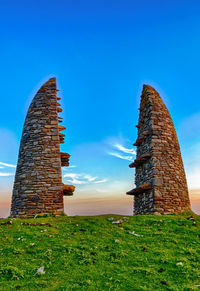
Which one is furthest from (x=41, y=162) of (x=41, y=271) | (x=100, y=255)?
(x=41, y=271)

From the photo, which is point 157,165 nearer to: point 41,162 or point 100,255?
point 41,162

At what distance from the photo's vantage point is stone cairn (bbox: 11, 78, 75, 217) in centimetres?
1525

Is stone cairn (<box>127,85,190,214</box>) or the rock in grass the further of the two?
stone cairn (<box>127,85,190,214</box>)

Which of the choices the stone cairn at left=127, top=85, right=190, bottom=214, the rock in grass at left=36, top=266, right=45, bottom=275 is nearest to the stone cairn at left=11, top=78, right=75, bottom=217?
the stone cairn at left=127, top=85, right=190, bottom=214

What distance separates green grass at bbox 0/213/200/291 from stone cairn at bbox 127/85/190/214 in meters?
3.81

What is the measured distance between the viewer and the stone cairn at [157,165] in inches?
645

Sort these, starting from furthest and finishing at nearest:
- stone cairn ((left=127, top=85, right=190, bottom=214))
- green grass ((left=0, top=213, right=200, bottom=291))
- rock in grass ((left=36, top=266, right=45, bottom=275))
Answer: stone cairn ((left=127, top=85, right=190, bottom=214))
rock in grass ((left=36, top=266, right=45, bottom=275))
green grass ((left=0, top=213, right=200, bottom=291))

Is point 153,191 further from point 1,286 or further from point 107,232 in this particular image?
point 1,286

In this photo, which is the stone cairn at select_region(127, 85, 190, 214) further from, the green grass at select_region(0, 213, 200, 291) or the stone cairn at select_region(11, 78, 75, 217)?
the stone cairn at select_region(11, 78, 75, 217)

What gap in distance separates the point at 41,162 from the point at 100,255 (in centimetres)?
896

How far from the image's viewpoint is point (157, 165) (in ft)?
55.9

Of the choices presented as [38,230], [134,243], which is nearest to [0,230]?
[38,230]

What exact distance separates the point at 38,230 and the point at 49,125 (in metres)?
7.91

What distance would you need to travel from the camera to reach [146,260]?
8.08m
